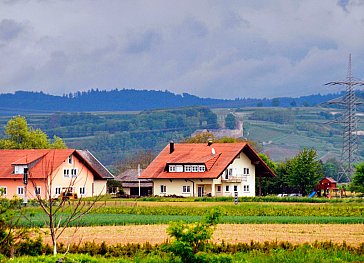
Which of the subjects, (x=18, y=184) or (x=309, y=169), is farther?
(x=309, y=169)

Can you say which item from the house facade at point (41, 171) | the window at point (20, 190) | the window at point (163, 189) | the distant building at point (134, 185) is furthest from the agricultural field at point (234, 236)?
the distant building at point (134, 185)

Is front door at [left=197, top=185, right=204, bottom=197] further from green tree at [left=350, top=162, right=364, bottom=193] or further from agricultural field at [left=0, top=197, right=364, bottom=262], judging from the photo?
agricultural field at [left=0, top=197, right=364, bottom=262]

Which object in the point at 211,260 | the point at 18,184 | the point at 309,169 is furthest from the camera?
the point at 309,169

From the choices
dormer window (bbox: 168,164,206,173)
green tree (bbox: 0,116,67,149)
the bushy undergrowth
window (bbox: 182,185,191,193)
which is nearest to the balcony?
dormer window (bbox: 168,164,206,173)

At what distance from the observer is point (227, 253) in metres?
33.8

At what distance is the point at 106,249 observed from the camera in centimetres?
3469

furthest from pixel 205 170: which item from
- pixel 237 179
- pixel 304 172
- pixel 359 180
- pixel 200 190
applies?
pixel 359 180

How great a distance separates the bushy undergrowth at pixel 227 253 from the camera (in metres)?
30.4

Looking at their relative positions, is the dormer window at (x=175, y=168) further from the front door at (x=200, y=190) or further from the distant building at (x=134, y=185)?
the distant building at (x=134, y=185)

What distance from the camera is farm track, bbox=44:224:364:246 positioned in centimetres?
4003

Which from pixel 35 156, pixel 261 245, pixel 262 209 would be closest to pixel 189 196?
pixel 35 156

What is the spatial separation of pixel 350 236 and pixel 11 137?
277ft

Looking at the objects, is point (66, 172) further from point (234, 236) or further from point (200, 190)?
point (234, 236)

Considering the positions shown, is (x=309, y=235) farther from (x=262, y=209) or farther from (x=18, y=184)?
(x=18, y=184)
